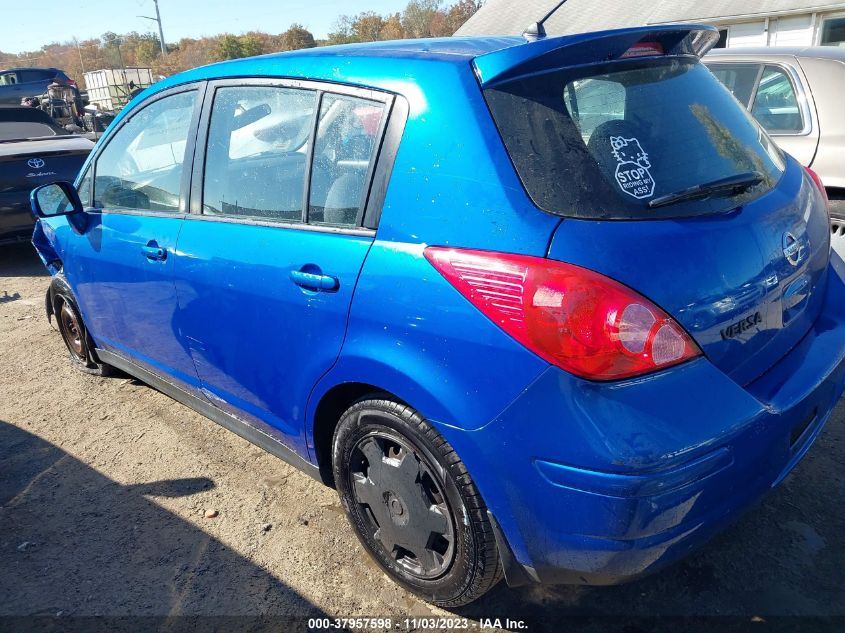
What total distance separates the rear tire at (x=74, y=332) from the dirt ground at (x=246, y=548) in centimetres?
56

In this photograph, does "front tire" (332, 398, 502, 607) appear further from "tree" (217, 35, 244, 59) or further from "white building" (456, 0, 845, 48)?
"tree" (217, 35, 244, 59)

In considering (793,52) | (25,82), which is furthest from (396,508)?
(25,82)

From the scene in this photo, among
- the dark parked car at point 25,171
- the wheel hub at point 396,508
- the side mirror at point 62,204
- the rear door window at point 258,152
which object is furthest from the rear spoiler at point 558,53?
the dark parked car at point 25,171

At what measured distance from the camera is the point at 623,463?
1.73 meters

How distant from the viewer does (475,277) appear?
1.89 meters

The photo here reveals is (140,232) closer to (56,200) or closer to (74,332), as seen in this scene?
(56,200)

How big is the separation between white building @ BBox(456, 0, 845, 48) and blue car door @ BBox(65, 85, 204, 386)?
14.4 metres

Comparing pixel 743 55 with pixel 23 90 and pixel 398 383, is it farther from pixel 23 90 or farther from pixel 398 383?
pixel 23 90

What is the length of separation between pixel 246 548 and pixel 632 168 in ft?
6.82

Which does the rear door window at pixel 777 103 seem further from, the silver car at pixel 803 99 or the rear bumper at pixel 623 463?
the rear bumper at pixel 623 463

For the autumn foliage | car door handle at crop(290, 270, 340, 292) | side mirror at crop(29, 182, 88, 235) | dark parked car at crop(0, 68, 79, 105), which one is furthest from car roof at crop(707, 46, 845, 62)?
the autumn foliage

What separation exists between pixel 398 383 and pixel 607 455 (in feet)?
Answer: 2.16

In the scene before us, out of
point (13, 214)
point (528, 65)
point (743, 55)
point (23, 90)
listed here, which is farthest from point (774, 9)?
point (23, 90)

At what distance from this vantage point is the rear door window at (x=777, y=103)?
4906 mm
